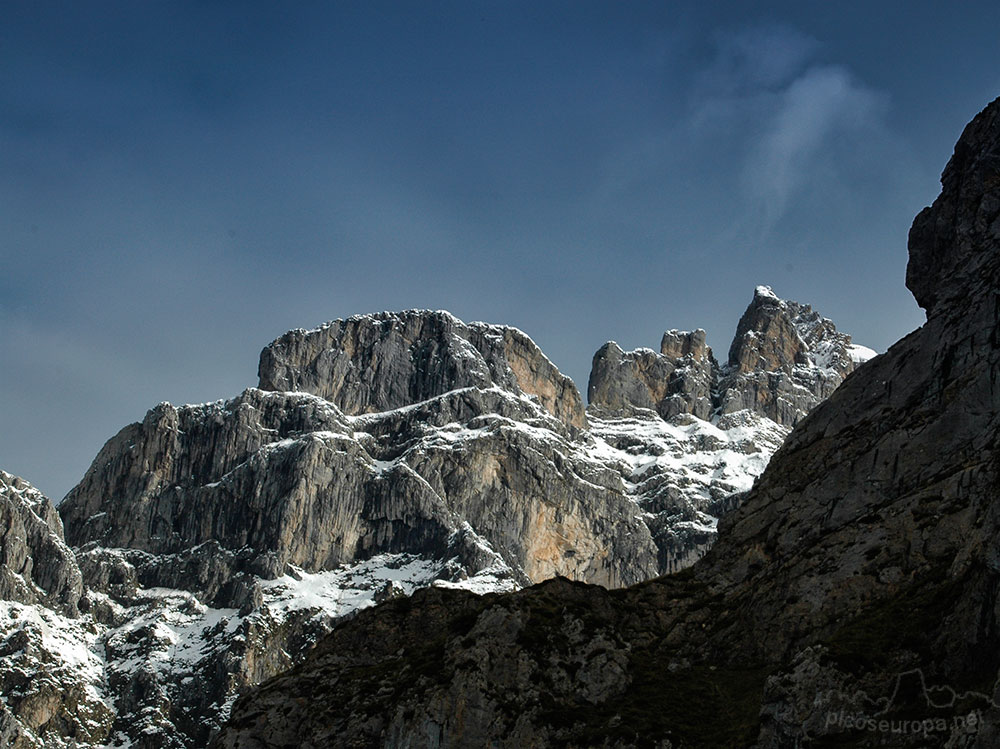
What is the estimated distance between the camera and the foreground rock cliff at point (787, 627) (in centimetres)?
5716

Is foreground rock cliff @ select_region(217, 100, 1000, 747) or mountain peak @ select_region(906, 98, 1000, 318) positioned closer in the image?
foreground rock cliff @ select_region(217, 100, 1000, 747)

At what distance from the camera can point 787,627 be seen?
243 feet

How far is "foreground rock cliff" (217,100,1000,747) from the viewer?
57.2 meters

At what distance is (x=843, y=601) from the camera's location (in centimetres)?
7150

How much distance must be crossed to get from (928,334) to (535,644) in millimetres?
43328

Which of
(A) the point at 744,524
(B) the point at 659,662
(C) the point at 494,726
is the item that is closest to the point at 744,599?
(B) the point at 659,662

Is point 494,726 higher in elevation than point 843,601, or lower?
lower

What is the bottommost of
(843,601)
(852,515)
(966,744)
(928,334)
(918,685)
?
(966,744)

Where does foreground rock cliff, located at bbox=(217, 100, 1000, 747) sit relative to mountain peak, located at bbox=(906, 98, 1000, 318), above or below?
below

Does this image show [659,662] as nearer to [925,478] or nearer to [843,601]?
[843,601]

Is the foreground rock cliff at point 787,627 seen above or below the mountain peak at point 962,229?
below

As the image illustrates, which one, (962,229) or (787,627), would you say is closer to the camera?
(787,627)

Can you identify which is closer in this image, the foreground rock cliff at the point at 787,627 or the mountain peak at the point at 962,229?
the foreground rock cliff at the point at 787,627

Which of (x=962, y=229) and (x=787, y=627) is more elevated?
(x=962, y=229)
